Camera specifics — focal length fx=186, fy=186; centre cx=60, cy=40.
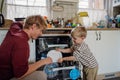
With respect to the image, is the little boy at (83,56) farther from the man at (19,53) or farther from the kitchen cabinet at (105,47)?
the kitchen cabinet at (105,47)

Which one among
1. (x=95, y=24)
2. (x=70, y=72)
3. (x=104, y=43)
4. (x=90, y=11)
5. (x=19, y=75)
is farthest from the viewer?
(x=90, y=11)

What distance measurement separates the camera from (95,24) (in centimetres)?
340

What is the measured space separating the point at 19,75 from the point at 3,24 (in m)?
1.35

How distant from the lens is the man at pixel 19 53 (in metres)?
1.36

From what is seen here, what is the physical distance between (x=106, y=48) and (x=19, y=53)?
2.14 metres

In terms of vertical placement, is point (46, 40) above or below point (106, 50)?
above

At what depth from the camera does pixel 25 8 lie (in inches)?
123

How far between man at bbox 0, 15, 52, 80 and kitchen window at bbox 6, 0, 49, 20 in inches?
59.5

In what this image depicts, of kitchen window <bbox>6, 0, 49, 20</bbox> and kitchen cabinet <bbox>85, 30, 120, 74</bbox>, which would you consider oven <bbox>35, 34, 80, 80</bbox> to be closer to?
kitchen cabinet <bbox>85, 30, 120, 74</bbox>

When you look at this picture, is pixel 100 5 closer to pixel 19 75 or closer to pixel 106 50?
pixel 106 50

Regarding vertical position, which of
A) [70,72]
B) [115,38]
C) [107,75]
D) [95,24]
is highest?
[95,24]

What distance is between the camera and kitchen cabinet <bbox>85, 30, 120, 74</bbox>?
120 inches

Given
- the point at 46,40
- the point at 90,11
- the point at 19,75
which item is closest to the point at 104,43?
the point at 90,11

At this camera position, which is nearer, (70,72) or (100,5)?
(70,72)
